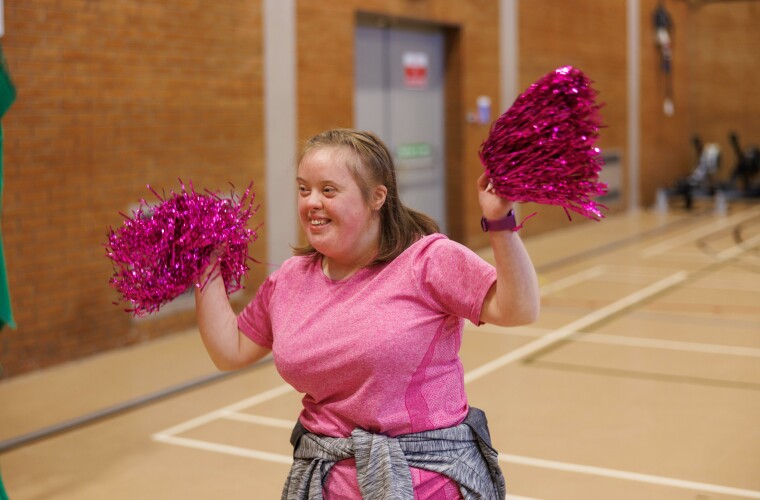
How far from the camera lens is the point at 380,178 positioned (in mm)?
2039

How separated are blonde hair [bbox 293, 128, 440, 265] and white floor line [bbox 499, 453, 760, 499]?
2.53 metres

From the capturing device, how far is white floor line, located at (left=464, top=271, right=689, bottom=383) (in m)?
6.17

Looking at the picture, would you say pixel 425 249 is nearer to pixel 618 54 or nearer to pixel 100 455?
pixel 100 455

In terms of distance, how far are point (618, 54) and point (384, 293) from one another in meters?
13.7

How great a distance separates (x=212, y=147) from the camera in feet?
24.6

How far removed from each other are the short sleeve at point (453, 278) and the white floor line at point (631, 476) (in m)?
2.56

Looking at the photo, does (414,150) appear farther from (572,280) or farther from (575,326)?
(575,326)

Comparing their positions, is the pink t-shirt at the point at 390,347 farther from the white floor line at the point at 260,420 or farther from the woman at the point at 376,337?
the white floor line at the point at 260,420

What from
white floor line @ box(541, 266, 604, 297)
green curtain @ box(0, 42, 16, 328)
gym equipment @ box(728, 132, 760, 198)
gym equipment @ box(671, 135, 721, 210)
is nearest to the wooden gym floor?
white floor line @ box(541, 266, 604, 297)

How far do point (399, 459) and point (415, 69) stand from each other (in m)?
8.73

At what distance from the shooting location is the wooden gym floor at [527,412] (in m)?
4.27

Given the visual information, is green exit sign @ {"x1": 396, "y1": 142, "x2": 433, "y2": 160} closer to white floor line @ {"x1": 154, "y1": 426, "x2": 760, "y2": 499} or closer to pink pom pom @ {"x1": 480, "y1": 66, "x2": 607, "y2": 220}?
white floor line @ {"x1": 154, "y1": 426, "x2": 760, "y2": 499}

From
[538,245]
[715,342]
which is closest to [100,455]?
[715,342]

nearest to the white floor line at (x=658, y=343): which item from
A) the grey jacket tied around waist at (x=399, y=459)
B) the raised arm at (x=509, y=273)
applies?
the grey jacket tied around waist at (x=399, y=459)
